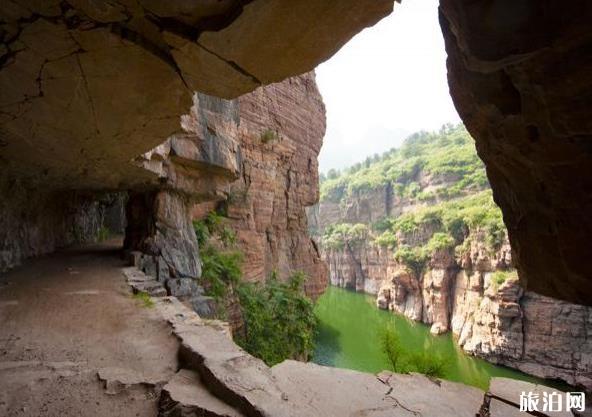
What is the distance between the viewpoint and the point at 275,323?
1056 cm

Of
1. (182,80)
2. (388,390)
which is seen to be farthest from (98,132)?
(388,390)

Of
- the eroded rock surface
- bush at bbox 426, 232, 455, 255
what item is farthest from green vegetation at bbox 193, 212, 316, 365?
bush at bbox 426, 232, 455, 255

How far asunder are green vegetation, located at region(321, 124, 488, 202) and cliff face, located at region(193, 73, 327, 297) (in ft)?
72.4

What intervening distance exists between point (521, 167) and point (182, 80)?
2903mm

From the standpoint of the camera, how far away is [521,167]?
2.69 m

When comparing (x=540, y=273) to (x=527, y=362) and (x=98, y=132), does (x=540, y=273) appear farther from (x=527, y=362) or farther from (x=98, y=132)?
(x=527, y=362)

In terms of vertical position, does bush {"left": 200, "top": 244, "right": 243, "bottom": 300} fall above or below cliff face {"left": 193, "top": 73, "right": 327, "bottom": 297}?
below

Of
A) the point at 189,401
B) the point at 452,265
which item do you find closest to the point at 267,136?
the point at 189,401

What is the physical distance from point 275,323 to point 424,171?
3391 centimetres

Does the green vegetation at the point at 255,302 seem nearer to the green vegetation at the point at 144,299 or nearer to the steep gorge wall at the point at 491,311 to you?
the green vegetation at the point at 144,299

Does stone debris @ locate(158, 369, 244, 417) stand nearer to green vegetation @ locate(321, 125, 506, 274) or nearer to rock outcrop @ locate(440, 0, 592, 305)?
rock outcrop @ locate(440, 0, 592, 305)

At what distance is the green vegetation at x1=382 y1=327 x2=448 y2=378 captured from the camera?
309 inches

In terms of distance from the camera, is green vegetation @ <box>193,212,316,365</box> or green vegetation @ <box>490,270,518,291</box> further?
green vegetation @ <box>490,270,518,291</box>

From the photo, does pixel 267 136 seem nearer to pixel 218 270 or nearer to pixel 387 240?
pixel 218 270
